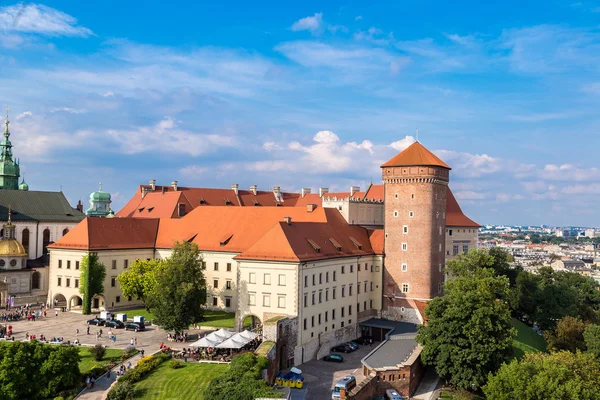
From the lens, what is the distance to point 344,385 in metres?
49.7

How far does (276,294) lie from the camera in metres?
60.8

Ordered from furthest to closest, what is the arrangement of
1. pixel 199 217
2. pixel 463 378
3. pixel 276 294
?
pixel 199 217
pixel 276 294
pixel 463 378

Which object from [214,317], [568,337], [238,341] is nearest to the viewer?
[238,341]

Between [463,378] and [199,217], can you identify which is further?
[199,217]

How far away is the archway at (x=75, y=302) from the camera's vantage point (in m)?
77.2

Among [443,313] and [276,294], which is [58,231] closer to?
[276,294]

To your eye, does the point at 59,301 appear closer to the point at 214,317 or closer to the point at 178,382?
the point at 214,317

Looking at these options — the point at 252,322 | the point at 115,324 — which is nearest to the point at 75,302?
the point at 115,324

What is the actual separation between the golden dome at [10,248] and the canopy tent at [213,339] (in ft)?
143

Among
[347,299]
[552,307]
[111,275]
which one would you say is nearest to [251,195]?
[111,275]

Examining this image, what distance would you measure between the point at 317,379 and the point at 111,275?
34.8m

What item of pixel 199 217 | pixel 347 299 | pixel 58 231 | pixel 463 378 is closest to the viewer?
pixel 463 378

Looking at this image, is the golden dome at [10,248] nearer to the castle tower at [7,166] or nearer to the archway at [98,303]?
the archway at [98,303]

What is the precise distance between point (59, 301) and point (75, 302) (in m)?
2.61
